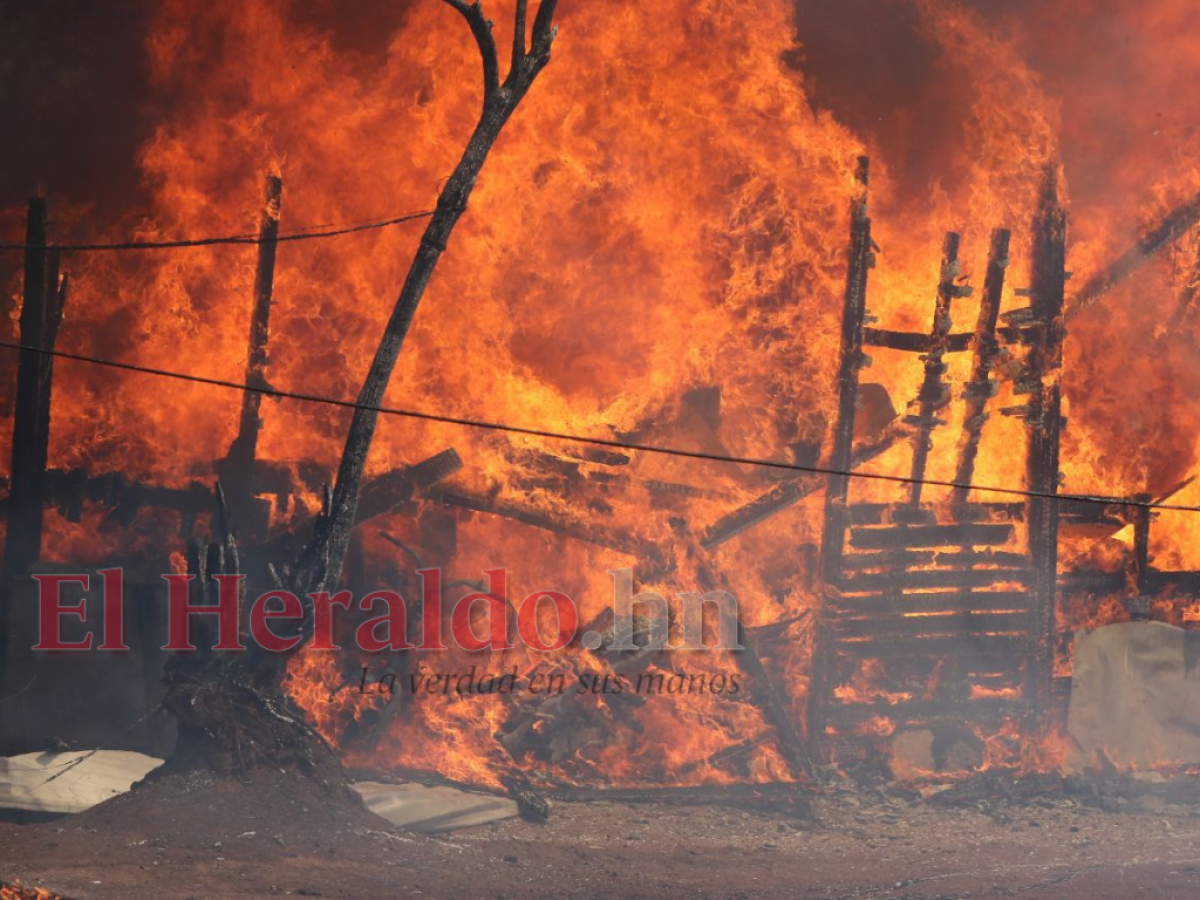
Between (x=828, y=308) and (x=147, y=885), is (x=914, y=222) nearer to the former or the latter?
(x=828, y=308)

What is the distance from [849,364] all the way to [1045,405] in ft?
7.12

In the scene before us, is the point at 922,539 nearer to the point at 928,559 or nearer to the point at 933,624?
the point at 928,559

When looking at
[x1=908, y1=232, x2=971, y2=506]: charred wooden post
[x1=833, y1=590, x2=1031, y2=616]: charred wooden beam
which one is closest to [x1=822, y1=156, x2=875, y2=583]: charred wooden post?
[x1=833, y1=590, x2=1031, y2=616]: charred wooden beam

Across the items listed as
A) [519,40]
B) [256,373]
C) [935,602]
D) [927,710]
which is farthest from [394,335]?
[927,710]

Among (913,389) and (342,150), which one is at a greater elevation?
(342,150)

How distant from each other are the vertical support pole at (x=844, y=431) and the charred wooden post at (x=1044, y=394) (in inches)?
71.6

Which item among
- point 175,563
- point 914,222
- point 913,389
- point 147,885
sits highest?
point 914,222

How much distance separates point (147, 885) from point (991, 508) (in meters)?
8.67

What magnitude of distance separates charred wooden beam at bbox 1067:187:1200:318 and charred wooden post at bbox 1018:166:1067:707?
0.34 meters

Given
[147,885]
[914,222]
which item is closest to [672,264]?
[914,222]

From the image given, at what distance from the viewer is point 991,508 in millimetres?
12102

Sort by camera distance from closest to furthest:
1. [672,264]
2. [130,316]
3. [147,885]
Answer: [147,885]
[130,316]
[672,264]

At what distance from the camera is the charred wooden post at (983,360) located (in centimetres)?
1192

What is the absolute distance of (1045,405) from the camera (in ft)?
39.6
